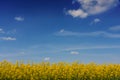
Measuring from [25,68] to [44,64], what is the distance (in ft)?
3.92

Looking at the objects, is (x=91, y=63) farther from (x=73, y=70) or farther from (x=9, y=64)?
(x=9, y=64)

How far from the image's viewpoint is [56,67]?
1605 centimetres

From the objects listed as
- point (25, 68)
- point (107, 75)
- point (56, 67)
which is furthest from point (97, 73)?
point (25, 68)

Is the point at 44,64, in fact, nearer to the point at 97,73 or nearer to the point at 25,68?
the point at 25,68

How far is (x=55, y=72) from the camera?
51.4ft

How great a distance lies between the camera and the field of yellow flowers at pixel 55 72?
15081mm

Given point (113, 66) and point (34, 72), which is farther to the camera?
point (113, 66)

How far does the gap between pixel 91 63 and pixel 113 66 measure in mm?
1018

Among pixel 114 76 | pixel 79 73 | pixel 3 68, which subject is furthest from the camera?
pixel 114 76

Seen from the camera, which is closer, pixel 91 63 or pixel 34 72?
pixel 34 72

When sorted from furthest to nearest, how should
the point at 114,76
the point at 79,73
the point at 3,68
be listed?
the point at 114,76 → the point at 79,73 → the point at 3,68

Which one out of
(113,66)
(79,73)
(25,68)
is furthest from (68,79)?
(113,66)

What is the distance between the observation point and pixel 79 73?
16.2 m

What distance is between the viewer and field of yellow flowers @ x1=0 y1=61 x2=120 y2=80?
1508 cm
